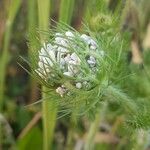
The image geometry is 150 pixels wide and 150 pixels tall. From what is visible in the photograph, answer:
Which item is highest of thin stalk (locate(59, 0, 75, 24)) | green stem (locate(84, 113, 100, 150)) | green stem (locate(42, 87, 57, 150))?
thin stalk (locate(59, 0, 75, 24))

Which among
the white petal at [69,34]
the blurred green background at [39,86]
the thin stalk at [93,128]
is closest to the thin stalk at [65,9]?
the blurred green background at [39,86]

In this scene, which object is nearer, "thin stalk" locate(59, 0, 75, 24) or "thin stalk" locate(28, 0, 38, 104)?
"thin stalk" locate(28, 0, 38, 104)

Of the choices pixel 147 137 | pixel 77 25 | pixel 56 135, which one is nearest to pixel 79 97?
pixel 147 137

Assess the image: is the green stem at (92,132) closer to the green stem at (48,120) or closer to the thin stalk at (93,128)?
the thin stalk at (93,128)

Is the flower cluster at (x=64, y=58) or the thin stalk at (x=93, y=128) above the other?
the flower cluster at (x=64, y=58)

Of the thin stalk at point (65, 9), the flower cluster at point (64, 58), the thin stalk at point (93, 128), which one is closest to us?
the flower cluster at point (64, 58)

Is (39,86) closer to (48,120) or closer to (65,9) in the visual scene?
(48,120)

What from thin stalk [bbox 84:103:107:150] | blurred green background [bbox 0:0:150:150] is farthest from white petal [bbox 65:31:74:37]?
thin stalk [bbox 84:103:107:150]

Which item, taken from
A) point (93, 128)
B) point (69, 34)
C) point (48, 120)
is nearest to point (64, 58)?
point (69, 34)

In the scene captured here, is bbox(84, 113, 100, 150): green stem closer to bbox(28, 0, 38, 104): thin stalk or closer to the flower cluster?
bbox(28, 0, 38, 104): thin stalk
